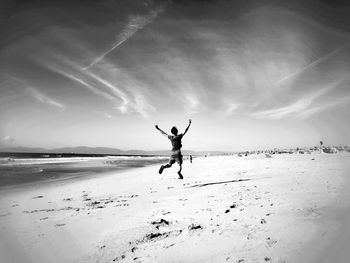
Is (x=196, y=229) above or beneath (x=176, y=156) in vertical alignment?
beneath

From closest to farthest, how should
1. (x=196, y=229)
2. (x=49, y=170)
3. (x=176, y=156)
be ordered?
(x=196, y=229) < (x=176, y=156) < (x=49, y=170)

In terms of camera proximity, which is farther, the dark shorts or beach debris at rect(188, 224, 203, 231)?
the dark shorts

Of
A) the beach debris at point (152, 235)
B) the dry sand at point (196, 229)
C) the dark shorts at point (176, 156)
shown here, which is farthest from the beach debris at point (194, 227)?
the dark shorts at point (176, 156)

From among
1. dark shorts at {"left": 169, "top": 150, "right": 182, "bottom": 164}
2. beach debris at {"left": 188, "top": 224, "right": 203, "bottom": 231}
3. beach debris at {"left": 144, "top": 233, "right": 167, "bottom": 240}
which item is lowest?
beach debris at {"left": 144, "top": 233, "right": 167, "bottom": 240}

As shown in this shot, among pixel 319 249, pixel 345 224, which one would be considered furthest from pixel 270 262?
pixel 345 224

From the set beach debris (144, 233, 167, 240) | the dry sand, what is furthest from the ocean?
beach debris (144, 233, 167, 240)

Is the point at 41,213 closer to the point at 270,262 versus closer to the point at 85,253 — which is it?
the point at 85,253

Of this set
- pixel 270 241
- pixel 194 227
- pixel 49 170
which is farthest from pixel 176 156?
pixel 49 170

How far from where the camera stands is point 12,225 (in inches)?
216

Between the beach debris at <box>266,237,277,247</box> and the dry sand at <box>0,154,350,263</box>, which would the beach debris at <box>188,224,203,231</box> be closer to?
the dry sand at <box>0,154,350,263</box>

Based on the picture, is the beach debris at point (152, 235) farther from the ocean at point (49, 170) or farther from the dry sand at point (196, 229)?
the ocean at point (49, 170)

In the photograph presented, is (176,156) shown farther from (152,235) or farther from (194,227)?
(152,235)

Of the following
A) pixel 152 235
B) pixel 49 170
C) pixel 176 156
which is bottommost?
pixel 152 235

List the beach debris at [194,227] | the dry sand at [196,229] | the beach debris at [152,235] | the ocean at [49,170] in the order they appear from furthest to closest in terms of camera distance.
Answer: the ocean at [49,170] → the beach debris at [194,227] → the beach debris at [152,235] → the dry sand at [196,229]
